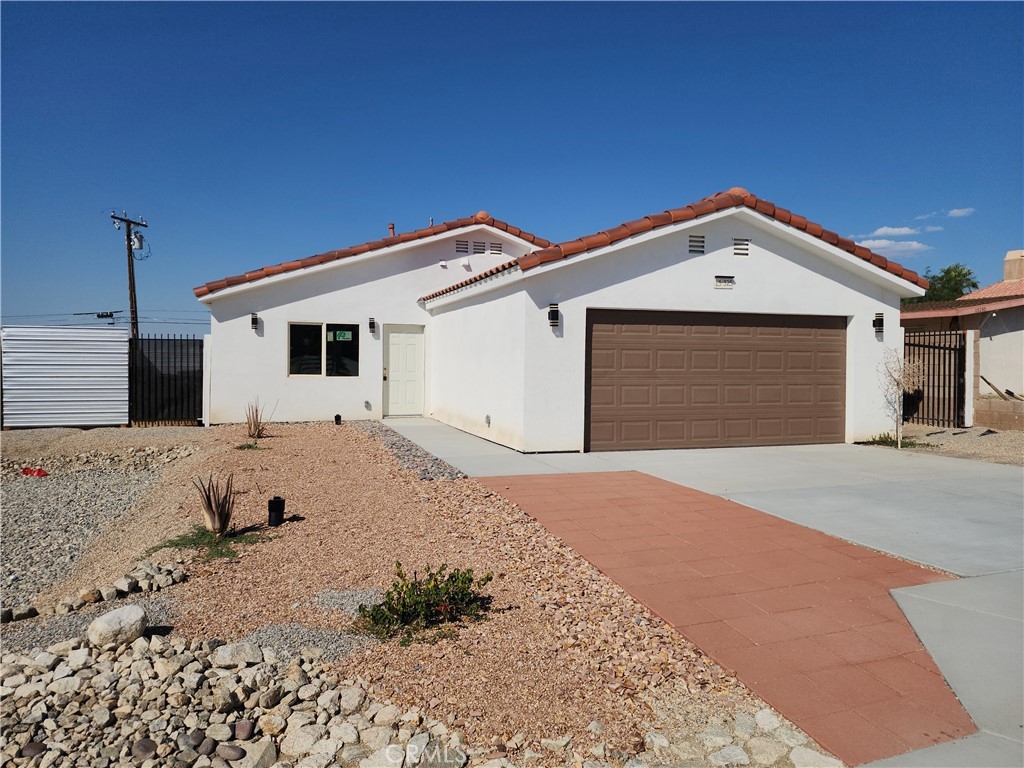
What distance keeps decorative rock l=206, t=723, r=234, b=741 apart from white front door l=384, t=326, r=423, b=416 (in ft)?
46.8

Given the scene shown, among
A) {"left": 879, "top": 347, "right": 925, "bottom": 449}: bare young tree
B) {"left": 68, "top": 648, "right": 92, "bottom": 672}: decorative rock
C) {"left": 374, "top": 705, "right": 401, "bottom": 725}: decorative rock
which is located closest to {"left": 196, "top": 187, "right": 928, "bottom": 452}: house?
{"left": 879, "top": 347, "right": 925, "bottom": 449}: bare young tree

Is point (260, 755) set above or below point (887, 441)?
below

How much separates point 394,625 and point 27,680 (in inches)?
78.2

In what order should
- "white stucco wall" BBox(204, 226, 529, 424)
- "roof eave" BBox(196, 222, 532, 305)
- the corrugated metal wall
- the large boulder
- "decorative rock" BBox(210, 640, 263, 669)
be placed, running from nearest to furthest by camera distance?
"decorative rock" BBox(210, 640, 263, 669) → the large boulder → the corrugated metal wall → "roof eave" BBox(196, 222, 532, 305) → "white stucco wall" BBox(204, 226, 529, 424)

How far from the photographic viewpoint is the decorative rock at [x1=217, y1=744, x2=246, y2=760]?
3.20 m

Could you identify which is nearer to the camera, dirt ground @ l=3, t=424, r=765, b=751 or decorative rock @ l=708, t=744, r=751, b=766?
decorative rock @ l=708, t=744, r=751, b=766

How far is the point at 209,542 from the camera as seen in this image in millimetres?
6352

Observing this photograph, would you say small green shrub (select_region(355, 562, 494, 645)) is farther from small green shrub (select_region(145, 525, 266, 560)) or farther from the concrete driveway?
the concrete driveway

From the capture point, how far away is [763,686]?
3643 mm

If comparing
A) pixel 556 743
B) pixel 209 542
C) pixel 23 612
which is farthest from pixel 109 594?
pixel 556 743

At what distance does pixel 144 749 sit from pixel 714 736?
2.61m

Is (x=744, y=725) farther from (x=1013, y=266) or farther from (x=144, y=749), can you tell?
(x=1013, y=266)

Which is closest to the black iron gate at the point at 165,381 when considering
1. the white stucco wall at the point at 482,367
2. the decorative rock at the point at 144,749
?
the white stucco wall at the point at 482,367

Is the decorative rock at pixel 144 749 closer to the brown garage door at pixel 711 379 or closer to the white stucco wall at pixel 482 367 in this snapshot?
the white stucco wall at pixel 482 367
